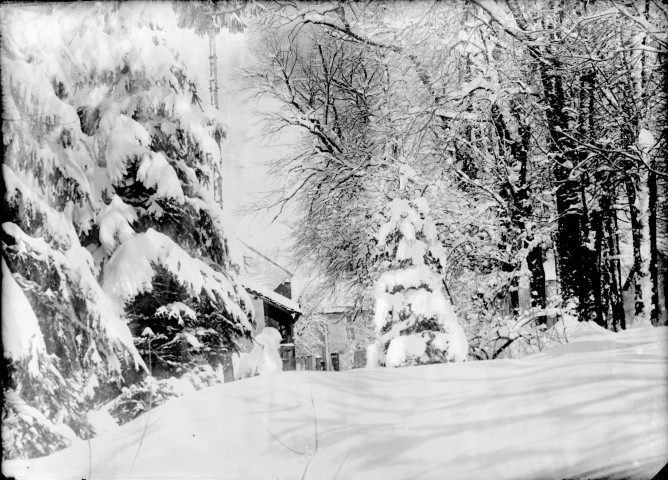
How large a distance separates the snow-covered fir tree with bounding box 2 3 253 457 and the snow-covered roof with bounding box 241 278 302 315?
0.08 metres

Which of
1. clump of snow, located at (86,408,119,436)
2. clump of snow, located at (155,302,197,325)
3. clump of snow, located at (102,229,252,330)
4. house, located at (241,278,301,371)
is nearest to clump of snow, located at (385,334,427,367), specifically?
Result: house, located at (241,278,301,371)

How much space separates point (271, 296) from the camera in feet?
10.9

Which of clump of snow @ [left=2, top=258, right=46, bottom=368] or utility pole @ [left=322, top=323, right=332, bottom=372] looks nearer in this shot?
clump of snow @ [left=2, top=258, right=46, bottom=368]

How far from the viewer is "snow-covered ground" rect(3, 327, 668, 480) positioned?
269 centimetres

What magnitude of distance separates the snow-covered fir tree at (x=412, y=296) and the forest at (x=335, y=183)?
1cm

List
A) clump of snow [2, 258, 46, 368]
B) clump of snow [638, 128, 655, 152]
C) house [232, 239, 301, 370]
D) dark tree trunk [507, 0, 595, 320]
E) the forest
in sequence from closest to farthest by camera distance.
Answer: clump of snow [2, 258, 46, 368] < the forest < house [232, 239, 301, 370] < clump of snow [638, 128, 655, 152] < dark tree trunk [507, 0, 595, 320]

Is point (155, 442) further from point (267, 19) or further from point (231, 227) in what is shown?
point (267, 19)

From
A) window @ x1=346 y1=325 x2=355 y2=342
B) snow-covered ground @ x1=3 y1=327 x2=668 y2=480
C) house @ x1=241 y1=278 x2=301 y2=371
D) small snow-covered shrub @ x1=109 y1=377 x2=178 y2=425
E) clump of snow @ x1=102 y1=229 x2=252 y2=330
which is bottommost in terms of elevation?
snow-covered ground @ x1=3 y1=327 x2=668 y2=480

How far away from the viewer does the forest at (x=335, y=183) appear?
122 inches

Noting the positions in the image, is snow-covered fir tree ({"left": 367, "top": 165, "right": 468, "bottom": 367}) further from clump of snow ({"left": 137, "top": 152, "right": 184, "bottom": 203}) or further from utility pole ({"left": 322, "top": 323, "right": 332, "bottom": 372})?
clump of snow ({"left": 137, "top": 152, "right": 184, "bottom": 203})

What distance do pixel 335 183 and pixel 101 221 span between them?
1433 mm

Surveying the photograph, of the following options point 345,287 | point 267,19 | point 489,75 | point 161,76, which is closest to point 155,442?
point 345,287

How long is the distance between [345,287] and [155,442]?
138 cm

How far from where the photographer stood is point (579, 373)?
3.00 metres
